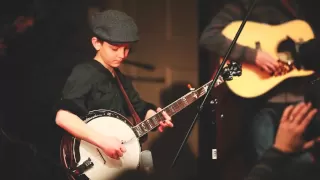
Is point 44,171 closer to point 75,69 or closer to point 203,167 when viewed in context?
point 75,69

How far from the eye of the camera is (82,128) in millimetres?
2412

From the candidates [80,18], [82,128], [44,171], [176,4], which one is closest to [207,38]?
[176,4]

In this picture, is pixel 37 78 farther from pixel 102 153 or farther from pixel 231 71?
→ pixel 231 71

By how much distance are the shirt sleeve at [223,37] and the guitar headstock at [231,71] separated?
0.27 m

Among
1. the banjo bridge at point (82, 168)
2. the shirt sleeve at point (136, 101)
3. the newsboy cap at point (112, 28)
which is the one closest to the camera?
the banjo bridge at point (82, 168)

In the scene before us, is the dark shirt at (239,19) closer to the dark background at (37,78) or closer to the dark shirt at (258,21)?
the dark shirt at (258,21)

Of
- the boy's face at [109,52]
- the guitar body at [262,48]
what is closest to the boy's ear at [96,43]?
the boy's face at [109,52]

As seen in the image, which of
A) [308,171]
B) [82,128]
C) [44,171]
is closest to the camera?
[82,128]

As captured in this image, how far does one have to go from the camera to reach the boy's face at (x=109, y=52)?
2553 mm

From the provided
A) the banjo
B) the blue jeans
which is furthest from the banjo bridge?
the blue jeans

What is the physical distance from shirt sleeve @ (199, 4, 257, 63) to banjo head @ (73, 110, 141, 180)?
2.60 feet

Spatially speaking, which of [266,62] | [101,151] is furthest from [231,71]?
[101,151]

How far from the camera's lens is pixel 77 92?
246 cm

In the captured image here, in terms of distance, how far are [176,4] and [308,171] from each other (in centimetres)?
141
